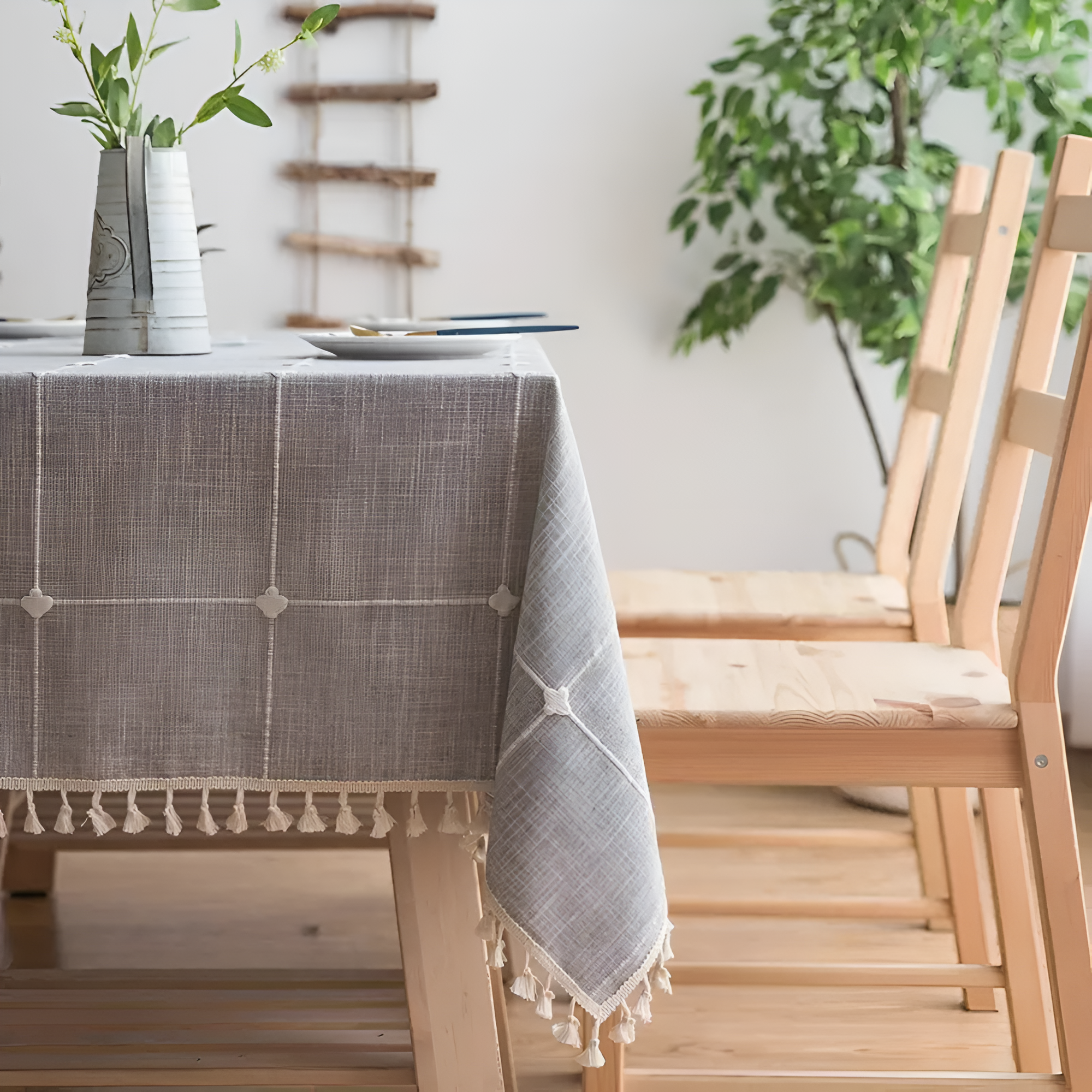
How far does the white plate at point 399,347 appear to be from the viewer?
3.05ft

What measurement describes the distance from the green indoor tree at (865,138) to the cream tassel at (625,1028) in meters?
1.44

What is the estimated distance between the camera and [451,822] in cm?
88

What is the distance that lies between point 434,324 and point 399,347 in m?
0.36

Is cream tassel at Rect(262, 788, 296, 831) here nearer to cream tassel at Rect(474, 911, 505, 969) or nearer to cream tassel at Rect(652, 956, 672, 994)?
cream tassel at Rect(474, 911, 505, 969)

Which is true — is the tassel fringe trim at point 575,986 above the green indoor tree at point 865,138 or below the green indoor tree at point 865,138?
below

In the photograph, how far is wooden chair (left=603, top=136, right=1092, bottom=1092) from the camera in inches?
39.3

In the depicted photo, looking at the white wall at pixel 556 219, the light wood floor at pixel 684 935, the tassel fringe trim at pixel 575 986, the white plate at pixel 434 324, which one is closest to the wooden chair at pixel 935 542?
the light wood floor at pixel 684 935

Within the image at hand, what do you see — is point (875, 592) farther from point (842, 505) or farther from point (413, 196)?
point (413, 196)

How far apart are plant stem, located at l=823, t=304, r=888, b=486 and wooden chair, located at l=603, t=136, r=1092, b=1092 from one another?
1.07 m

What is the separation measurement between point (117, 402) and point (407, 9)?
185cm

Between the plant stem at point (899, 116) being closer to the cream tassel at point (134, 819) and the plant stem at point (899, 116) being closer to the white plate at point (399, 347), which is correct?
the white plate at point (399, 347)

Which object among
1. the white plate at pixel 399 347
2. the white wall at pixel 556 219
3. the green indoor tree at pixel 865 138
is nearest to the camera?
the white plate at pixel 399 347

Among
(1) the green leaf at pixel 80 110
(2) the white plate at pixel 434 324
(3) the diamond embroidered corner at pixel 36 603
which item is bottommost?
(3) the diamond embroidered corner at pixel 36 603

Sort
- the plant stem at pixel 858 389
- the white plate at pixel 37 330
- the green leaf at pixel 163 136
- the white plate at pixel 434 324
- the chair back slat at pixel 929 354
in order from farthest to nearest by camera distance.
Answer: the plant stem at pixel 858 389, the chair back slat at pixel 929 354, the white plate at pixel 37 330, the white plate at pixel 434 324, the green leaf at pixel 163 136
